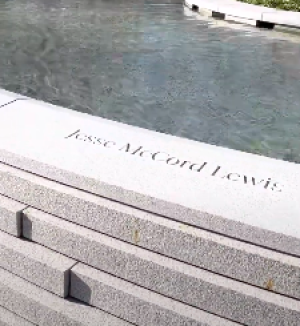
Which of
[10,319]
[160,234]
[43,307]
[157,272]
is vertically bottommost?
[10,319]

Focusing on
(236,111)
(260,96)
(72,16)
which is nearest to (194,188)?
(236,111)

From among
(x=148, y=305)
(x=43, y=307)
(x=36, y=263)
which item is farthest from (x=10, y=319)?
(x=148, y=305)

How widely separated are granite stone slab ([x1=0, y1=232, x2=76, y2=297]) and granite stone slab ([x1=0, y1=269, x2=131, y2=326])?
5 cm

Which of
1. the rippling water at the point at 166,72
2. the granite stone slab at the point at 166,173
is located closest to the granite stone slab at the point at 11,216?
the granite stone slab at the point at 166,173

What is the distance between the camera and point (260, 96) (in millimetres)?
6734

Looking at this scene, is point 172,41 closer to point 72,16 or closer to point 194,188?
point 72,16

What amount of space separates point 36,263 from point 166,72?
464cm

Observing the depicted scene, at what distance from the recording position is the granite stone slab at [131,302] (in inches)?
124

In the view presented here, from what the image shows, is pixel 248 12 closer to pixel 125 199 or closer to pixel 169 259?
pixel 125 199

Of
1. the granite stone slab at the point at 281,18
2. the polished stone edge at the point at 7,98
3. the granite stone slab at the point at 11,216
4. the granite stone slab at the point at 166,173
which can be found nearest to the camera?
the granite stone slab at the point at 166,173

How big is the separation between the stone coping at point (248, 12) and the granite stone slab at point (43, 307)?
31.3ft

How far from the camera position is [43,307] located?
3.52 meters

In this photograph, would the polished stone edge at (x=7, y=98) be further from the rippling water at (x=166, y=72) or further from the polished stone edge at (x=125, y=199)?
the rippling water at (x=166, y=72)

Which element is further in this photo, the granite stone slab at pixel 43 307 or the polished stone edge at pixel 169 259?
the granite stone slab at pixel 43 307
